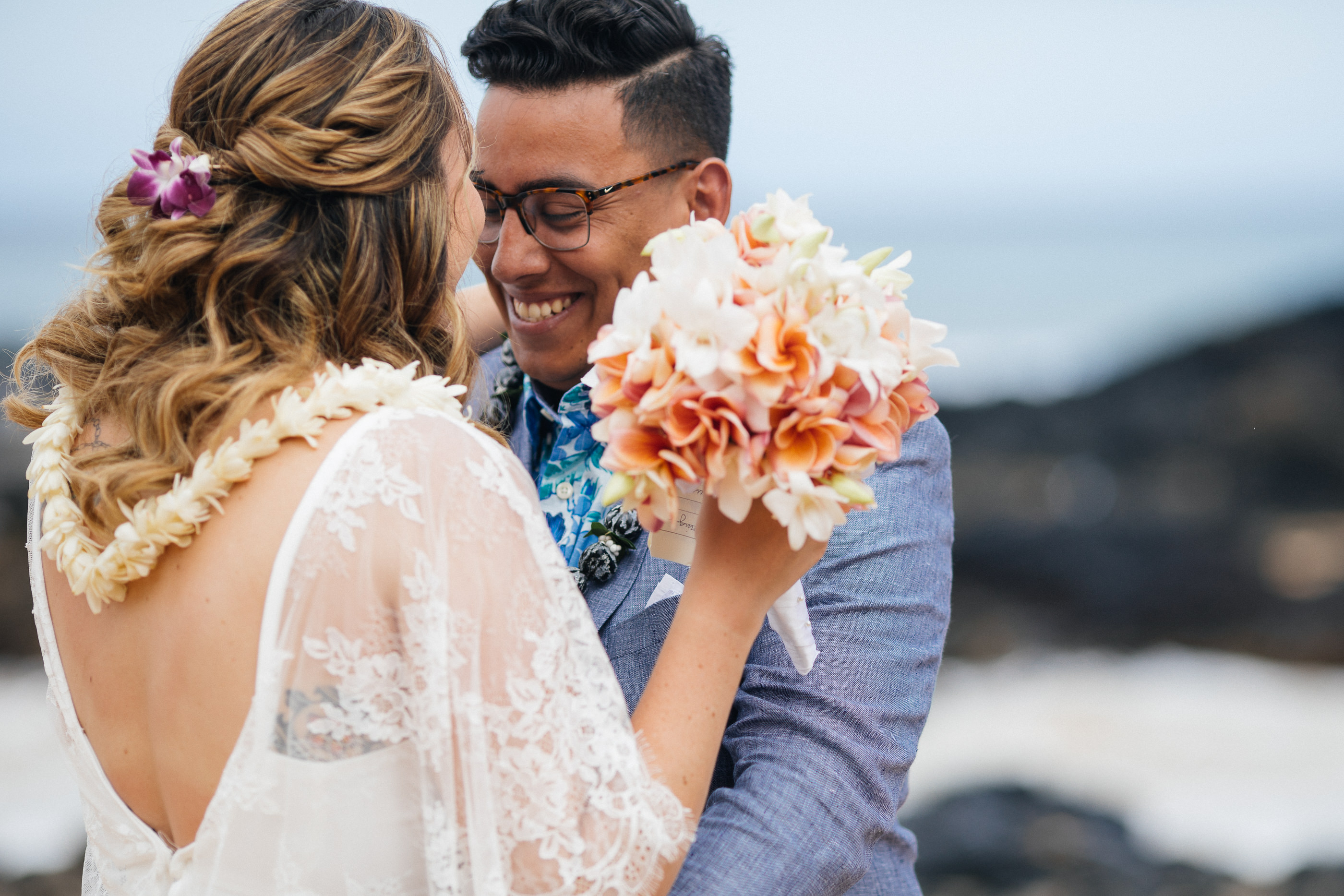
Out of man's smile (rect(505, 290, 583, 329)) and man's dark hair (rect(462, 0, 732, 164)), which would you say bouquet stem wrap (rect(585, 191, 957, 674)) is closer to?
man's smile (rect(505, 290, 583, 329))

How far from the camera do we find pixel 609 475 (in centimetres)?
258

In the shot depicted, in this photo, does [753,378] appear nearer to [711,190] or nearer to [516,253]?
[516,253]

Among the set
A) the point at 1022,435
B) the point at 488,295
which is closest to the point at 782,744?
the point at 488,295

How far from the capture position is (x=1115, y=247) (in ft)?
87.0

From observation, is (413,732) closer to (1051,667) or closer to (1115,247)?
(1051,667)

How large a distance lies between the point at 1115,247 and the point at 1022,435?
58.0 feet

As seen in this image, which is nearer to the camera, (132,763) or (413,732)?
(413,732)

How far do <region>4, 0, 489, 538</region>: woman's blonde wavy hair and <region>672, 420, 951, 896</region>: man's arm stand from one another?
0.94 metres

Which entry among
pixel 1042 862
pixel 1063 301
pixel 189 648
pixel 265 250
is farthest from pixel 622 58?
pixel 1063 301

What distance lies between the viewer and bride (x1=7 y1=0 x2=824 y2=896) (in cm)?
158

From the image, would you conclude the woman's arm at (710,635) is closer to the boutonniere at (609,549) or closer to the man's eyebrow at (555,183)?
the boutonniere at (609,549)

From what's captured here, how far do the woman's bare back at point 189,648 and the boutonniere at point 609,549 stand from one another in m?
0.90

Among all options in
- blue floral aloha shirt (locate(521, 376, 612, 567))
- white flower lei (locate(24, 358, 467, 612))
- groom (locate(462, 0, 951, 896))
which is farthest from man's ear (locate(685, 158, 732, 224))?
white flower lei (locate(24, 358, 467, 612))

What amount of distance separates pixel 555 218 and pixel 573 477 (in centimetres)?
68
